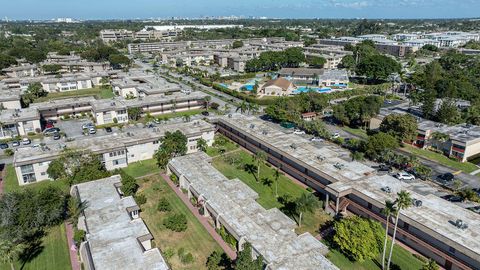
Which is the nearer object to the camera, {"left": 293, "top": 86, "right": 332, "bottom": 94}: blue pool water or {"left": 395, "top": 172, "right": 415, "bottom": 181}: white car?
{"left": 395, "top": 172, "right": 415, "bottom": 181}: white car

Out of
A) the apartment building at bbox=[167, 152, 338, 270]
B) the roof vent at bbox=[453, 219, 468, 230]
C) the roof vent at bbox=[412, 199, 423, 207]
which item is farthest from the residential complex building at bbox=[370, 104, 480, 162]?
the apartment building at bbox=[167, 152, 338, 270]

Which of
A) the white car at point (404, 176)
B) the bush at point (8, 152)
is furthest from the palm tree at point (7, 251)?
the white car at point (404, 176)

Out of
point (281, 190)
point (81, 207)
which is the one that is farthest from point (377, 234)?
point (81, 207)

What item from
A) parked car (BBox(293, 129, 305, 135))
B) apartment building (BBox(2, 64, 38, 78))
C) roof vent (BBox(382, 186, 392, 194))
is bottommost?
parked car (BBox(293, 129, 305, 135))

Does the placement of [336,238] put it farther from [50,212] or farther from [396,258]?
[50,212]

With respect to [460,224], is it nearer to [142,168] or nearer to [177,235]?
[177,235]

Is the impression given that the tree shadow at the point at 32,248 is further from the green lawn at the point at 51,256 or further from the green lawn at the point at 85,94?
the green lawn at the point at 85,94

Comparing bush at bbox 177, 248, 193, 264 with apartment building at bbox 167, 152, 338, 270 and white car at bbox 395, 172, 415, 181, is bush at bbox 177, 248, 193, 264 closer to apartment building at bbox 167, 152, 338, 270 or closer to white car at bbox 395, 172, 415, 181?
apartment building at bbox 167, 152, 338, 270
